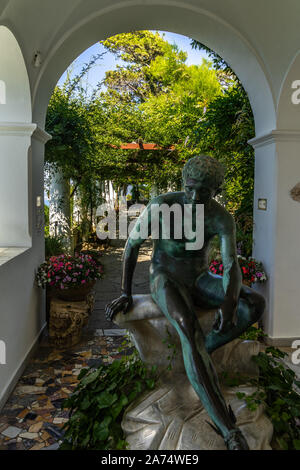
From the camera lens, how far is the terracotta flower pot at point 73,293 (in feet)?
14.6

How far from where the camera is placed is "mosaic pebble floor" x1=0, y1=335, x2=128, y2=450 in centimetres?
275

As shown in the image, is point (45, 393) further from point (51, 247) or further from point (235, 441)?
point (51, 247)

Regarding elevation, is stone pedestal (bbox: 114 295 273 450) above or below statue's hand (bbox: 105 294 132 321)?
below

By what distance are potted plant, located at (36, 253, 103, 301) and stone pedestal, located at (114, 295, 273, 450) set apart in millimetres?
2202

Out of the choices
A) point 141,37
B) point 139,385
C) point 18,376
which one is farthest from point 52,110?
point 141,37

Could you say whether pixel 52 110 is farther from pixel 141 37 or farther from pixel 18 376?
pixel 141 37

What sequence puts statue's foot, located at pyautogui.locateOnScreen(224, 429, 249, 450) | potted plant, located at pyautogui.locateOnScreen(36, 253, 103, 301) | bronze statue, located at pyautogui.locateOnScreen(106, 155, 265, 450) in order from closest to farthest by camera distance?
1. statue's foot, located at pyautogui.locateOnScreen(224, 429, 249, 450)
2. bronze statue, located at pyautogui.locateOnScreen(106, 155, 265, 450)
3. potted plant, located at pyautogui.locateOnScreen(36, 253, 103, 301)

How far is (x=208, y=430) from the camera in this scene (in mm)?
1871

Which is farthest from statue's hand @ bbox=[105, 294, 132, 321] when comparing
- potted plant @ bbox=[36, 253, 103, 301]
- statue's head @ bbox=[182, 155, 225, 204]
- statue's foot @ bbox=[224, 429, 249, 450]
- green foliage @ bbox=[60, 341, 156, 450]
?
potted plant @ bbox=[36, 253, 103, 301]

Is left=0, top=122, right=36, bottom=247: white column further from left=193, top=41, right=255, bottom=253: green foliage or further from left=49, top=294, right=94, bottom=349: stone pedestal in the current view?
left=193, top=41, right=255, bottom=253: green foliage

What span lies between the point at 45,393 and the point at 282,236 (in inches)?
119

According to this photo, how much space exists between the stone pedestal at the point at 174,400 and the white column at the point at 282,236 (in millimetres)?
2324

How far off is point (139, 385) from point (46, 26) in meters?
3.42

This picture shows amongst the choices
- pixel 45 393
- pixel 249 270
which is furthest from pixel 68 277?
pixel 249 270
